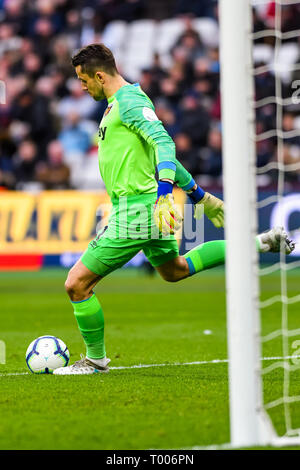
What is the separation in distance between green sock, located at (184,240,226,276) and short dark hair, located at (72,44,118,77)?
1380 mm

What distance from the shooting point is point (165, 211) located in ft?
18.0

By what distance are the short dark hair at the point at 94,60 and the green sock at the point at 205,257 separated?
4.53 ft

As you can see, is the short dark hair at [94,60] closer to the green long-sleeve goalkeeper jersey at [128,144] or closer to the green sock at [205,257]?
the green long-sleeve goalkeeper jersey at [128,144]

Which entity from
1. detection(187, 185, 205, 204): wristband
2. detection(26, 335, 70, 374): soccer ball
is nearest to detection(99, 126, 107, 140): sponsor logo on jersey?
detection(187, 185, 205, 204): wristband

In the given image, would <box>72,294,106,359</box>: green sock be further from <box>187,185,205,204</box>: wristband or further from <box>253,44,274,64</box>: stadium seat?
<box>253,44,274,64</box>: stadium seat

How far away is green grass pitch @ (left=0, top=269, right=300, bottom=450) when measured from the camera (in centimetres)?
421

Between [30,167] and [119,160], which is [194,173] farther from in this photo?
[119,160]

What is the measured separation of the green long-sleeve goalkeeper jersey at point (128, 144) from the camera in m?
5.82

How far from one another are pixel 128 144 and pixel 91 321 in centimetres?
120

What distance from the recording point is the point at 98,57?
6.02 metres

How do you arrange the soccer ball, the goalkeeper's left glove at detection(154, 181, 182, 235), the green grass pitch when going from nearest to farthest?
1. the green grass pitch
2. the goalkeeper's left glove at detection(154, 181, 182, 235)
3. the soccer ball

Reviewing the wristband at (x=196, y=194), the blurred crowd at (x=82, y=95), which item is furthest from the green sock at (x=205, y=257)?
the blurred crowd at (x=82, y=95)

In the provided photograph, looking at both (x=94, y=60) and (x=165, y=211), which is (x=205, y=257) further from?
(x=94, y=60)

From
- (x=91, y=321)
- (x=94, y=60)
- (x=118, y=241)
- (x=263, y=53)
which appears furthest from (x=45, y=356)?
(x=263, y=53)
